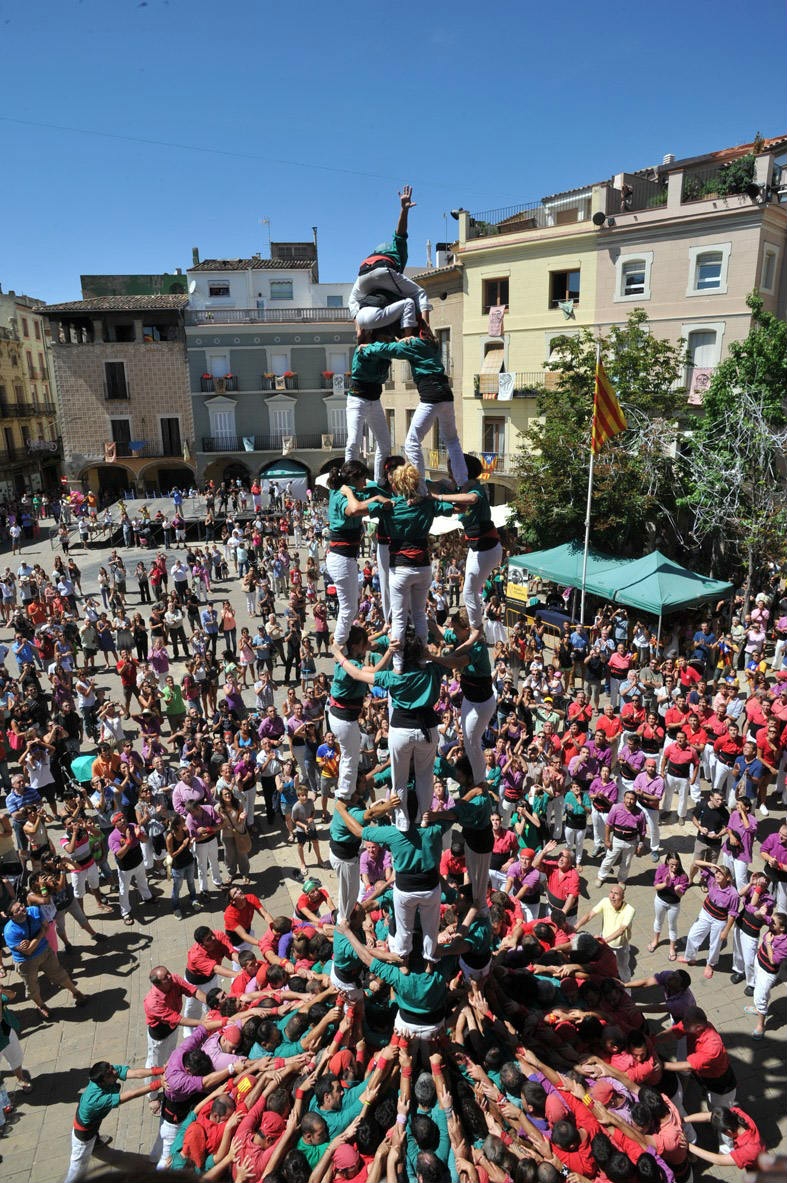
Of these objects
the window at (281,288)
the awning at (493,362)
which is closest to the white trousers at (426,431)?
the awning at (493,362)

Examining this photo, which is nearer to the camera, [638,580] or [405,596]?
[405,596]

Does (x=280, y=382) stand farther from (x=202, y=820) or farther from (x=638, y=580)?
(x=202, y=820)

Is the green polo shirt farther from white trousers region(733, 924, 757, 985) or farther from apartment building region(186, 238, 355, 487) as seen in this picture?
apartment building region(186, 238, 355, 487)

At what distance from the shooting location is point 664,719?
13.1 m

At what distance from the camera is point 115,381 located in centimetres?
3978

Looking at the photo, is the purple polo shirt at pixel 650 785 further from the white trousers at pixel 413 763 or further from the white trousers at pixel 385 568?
the white trousers at pixel 385 568

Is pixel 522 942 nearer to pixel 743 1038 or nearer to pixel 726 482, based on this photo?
pixel 743 1038

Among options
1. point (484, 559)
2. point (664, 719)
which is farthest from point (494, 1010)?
point (664, 719)

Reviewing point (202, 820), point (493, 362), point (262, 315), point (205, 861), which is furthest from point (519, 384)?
point (205, 861)

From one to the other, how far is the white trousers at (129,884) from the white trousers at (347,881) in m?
3.85

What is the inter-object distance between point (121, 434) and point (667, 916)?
3771cm

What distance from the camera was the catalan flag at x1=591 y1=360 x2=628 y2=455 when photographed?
16328 mm

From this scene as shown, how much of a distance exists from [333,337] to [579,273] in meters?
16.0

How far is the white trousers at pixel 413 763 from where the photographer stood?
6469 millimetres
